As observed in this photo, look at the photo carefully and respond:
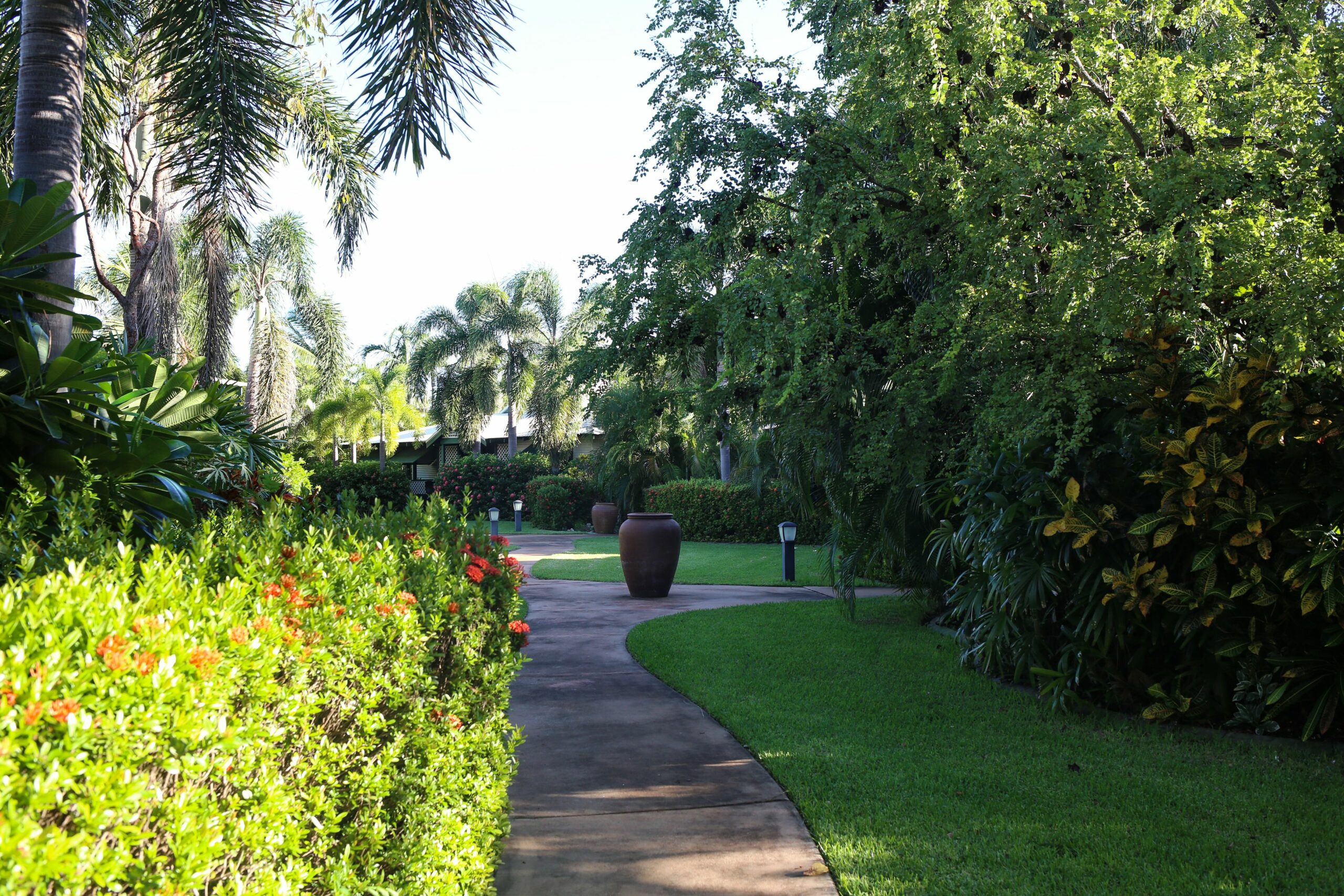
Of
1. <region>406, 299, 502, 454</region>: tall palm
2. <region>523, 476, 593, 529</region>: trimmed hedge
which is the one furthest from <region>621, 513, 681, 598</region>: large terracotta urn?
<region>406, 299, 502, 454</region>: tall palm

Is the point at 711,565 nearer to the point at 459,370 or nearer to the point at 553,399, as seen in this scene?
the point at 553,399

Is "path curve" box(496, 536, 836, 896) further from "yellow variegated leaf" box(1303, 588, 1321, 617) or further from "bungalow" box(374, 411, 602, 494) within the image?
"bungalow" box(374, 411, 602, 494)

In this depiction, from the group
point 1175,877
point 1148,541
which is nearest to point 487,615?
point 1175,877

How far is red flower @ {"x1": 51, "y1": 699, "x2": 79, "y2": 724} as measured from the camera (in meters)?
1.21

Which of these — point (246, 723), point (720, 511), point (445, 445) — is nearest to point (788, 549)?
point (720, 511)

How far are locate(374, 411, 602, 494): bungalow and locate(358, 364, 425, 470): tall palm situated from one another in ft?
3.42

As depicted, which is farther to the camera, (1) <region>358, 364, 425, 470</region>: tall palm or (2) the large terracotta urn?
(1) <region>358, 364, 425, 470</region>: tall palm

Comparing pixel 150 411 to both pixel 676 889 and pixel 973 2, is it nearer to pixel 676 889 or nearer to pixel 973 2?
pixel 676 889

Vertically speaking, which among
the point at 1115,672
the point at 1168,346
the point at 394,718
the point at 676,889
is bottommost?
the point at 676,889

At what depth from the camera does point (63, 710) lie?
122 centimetres

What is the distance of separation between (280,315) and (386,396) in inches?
338

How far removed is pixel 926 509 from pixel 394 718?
21.5ft

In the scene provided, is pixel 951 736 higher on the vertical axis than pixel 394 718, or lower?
lower

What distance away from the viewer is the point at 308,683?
197cm
